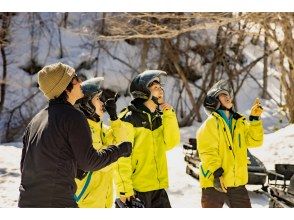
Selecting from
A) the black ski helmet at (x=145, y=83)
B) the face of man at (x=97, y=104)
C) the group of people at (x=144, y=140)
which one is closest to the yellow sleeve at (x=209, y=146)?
the group of people at (x=144, y=140)

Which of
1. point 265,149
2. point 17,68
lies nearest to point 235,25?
point 17,68

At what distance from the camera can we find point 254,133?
4.12 m

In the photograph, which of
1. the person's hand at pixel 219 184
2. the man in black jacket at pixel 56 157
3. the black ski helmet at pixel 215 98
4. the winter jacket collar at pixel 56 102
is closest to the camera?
the man in black jacket at pixel 56 157

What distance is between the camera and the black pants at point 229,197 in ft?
13.1

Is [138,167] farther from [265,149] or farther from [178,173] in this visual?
[265,149]

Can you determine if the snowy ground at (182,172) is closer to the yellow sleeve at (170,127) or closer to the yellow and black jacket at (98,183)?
the yellow sleeve at (170,127)

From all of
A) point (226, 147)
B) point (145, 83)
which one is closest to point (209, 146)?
point (226, 147)

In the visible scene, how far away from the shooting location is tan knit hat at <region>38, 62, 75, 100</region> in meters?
2.63

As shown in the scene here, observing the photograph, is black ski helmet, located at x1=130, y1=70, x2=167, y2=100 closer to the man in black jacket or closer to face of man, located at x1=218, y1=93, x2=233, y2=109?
face of man, located at x1=218, y1=93, x2=233, y2=109

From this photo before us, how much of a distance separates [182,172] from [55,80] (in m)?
6.26

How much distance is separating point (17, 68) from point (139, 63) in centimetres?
488

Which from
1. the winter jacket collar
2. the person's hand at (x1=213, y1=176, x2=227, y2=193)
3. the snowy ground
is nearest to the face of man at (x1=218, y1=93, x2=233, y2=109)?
the person's hand at (x1=213, y1=176, x2=227, y2=193)

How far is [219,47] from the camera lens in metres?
19.9

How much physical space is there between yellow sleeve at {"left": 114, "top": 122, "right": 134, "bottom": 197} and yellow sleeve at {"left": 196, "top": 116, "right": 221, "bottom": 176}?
0.63 meters
